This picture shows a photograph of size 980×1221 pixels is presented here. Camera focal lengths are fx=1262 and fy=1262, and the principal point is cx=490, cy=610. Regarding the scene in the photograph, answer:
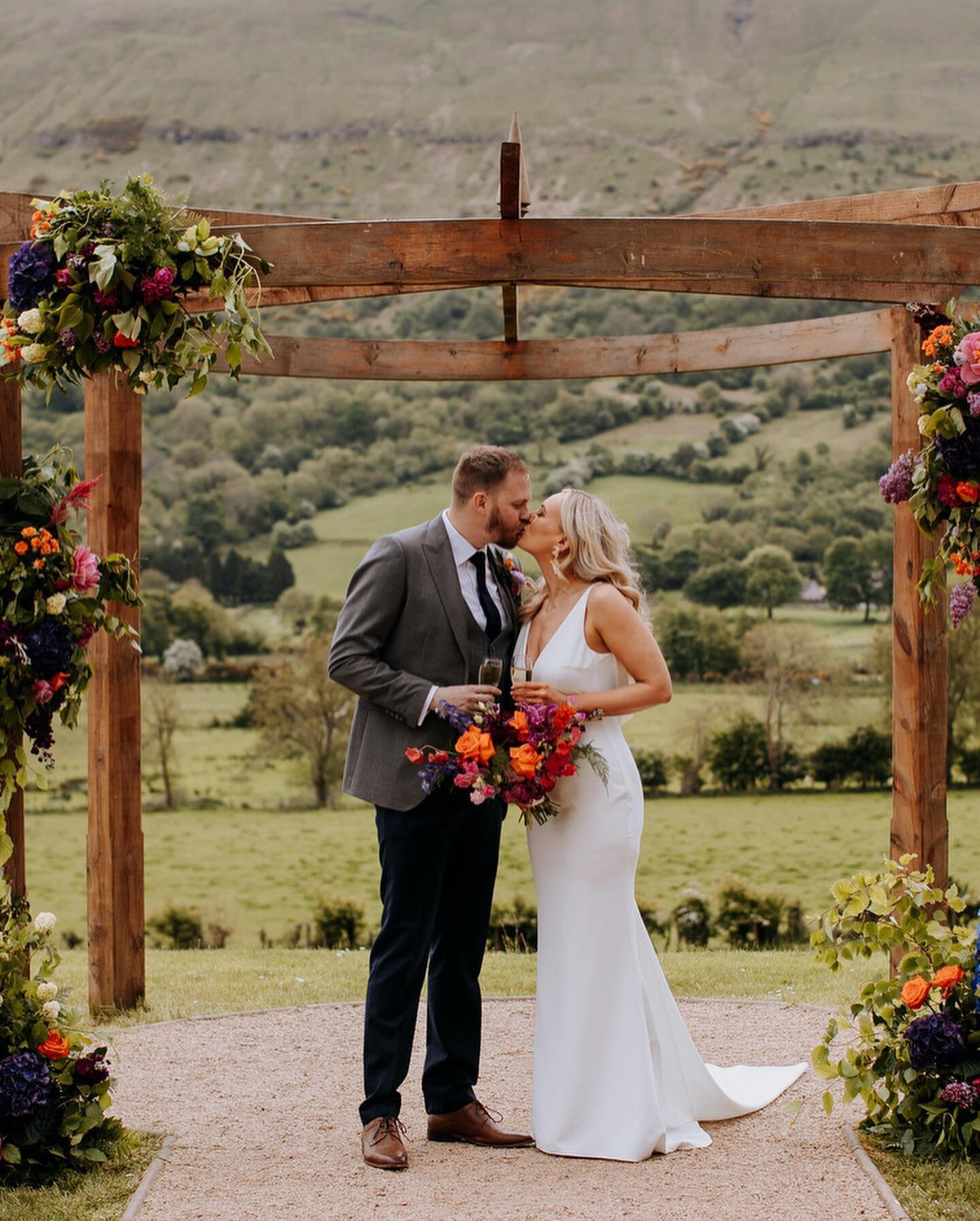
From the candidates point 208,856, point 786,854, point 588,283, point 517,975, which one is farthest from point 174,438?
point 588,283

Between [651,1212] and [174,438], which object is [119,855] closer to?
[651,1212]

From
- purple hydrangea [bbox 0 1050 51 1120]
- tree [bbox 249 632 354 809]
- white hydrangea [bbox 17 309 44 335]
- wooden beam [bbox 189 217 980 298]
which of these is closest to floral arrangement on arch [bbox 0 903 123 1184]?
purple hydrangea [bbox 0 1050 51 1120]

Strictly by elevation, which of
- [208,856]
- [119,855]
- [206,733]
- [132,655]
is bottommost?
[208,856]

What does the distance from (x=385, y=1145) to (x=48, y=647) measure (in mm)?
1749

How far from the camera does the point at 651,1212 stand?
3.37 metres

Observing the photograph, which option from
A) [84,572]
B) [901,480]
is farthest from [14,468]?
[901,480]

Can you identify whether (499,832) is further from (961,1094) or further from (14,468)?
(14,468)

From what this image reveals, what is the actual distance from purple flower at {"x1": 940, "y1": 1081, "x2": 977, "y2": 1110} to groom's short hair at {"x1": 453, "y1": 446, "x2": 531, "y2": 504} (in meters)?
2.15

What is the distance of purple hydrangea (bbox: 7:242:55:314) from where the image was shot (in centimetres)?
338

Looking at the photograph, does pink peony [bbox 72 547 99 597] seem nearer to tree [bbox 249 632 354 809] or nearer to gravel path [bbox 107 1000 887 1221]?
gravel path [bbox 107 1000 887 1221]

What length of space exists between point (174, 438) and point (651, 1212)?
29.3 meters

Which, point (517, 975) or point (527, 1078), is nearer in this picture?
point (527, 1078)

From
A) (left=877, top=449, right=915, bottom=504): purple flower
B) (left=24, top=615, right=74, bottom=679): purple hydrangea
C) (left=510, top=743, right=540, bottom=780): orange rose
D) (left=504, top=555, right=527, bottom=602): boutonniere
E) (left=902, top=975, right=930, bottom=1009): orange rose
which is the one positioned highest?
(left=877, top=449, right=915, bottom=504): purple flower

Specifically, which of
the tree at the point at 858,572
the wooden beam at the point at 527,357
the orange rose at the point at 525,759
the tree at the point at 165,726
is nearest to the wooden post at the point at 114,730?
the wooden beam at the point at 527,357
